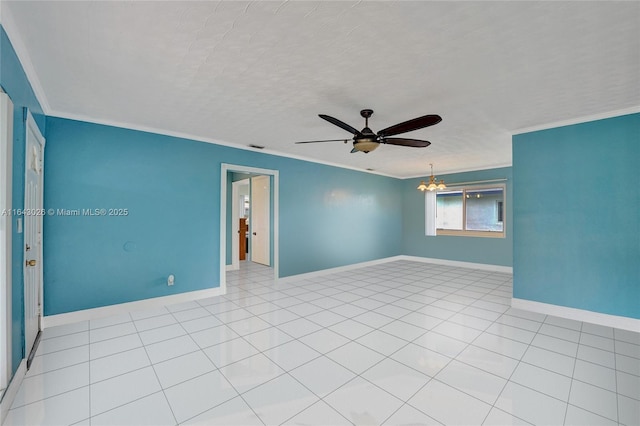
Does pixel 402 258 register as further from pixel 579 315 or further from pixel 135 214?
pixel 135 214

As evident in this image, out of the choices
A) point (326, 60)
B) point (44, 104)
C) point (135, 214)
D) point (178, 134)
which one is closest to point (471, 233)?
point (326, 60)

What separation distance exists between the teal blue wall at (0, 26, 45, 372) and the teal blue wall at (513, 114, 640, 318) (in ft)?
17.8

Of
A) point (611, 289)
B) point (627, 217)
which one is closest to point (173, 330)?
point (611, 289)

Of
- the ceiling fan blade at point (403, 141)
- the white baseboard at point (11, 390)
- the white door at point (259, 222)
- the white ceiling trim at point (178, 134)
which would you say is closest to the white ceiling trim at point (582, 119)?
the ceiling fan blade at point (403, 141)

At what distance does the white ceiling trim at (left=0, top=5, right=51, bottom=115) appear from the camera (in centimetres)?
167

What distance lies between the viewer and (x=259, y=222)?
716 cm

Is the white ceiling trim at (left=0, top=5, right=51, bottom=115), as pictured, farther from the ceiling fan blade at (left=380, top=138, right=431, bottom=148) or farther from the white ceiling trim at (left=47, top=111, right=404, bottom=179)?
the ceiling fan blade at (left=380, top=138, right=431, bottom=148)

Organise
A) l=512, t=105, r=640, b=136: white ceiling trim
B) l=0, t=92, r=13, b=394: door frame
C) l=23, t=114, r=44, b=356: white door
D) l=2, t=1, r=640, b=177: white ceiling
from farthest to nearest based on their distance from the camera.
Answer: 1. l=512, t=105, r=640, b=136: white ceiling trim
2. l=23, t=114, r=44, b=356: white door
3. l=0, t=92, r=13, b=394: door frame
4. l=2, t=1, r=640, b=177: white ceiling

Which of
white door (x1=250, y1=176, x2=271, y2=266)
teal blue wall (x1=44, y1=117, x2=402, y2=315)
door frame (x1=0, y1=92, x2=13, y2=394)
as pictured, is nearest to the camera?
door frame (x1=0, y1=92, x2=13, y2=394)

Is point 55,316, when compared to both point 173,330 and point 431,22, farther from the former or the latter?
point 431,22

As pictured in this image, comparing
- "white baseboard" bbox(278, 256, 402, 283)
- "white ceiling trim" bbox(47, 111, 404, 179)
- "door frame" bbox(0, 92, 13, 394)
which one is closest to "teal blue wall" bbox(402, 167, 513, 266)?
"white baseboard" bbox(278, 256, 402, 283)

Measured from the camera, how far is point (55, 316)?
3.19 m

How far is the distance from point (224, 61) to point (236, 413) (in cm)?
260

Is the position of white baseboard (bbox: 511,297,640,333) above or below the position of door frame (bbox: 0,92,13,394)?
below
